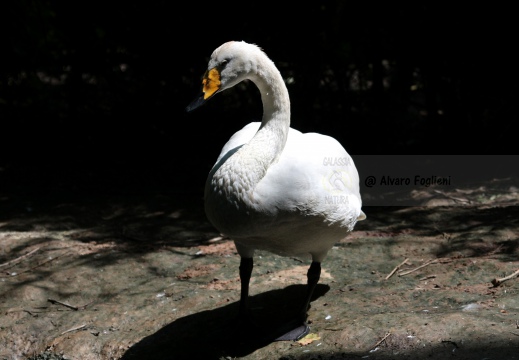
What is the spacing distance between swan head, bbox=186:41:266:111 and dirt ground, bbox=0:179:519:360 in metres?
1.32

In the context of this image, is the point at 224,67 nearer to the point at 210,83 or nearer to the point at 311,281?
the point at 210,83

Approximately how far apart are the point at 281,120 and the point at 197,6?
3913 mm

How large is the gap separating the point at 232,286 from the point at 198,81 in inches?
139

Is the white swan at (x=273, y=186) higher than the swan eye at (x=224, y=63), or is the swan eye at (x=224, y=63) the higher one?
the swan eye at (x=224, y=63)

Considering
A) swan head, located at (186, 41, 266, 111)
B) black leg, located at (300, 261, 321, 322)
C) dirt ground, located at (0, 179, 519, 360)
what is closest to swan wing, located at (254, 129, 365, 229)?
black leg, located at (300, 261, 321, 322)

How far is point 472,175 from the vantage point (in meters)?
7.04

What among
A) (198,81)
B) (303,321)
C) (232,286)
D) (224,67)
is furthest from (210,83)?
(198,81)

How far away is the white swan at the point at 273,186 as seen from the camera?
3562mm

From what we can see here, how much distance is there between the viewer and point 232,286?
4.73 m

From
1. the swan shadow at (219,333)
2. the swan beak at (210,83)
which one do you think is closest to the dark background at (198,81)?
the swan shadow at (219,333)

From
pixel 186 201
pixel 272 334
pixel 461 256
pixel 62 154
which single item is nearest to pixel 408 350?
pixel 272 334

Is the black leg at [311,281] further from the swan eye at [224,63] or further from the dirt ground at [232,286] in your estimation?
the swan eye at [224,63]

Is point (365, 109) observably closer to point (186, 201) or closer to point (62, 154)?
point (186, 201)

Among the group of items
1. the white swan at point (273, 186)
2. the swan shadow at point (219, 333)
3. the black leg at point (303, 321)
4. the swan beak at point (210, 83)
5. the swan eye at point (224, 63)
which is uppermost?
the swan eye at point (224, 63)
